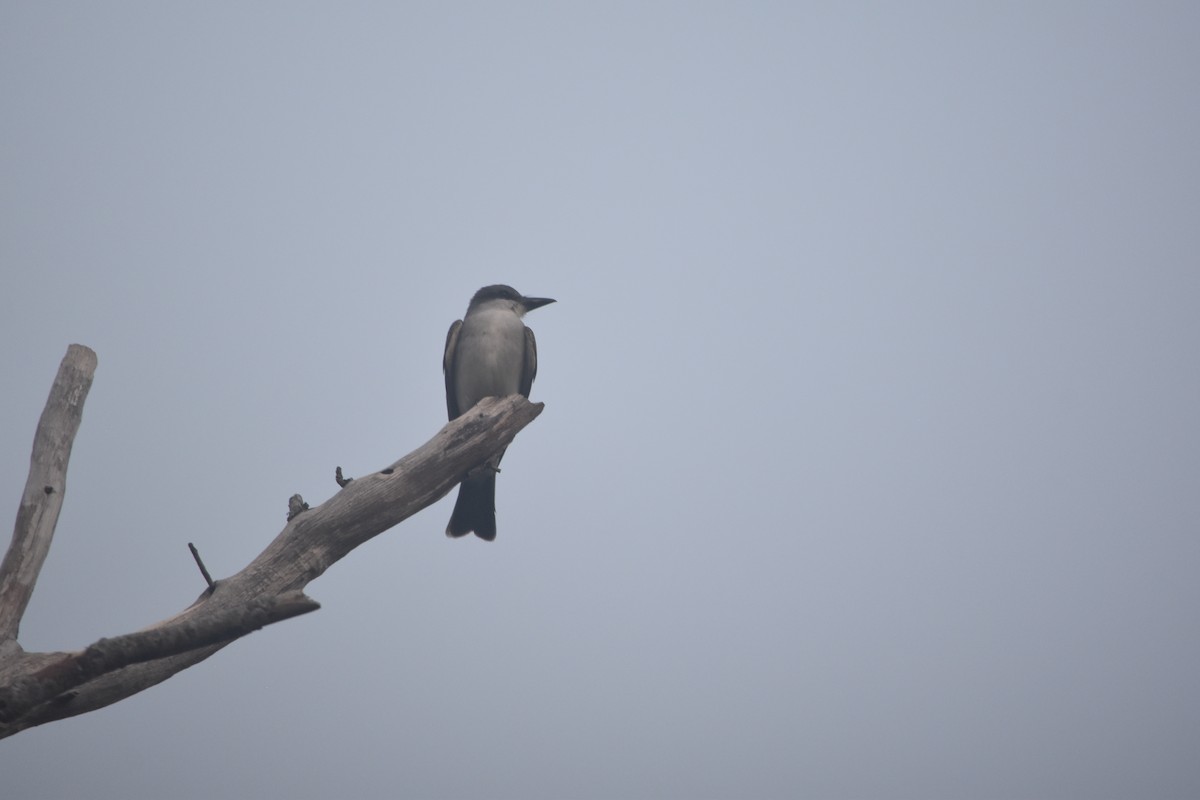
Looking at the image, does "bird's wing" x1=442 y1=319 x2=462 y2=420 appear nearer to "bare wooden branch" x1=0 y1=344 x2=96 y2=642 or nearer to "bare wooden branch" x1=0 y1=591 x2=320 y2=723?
"bare wooden branch" x1=0 y1=344 x2=96 y2=642

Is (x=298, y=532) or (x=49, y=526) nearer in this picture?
(x=49, y=526)

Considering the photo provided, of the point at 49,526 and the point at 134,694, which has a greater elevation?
the point at 49,526

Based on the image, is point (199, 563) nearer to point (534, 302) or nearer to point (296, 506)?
point (296, 506)

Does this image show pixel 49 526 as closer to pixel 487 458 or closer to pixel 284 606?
pixel 284 606

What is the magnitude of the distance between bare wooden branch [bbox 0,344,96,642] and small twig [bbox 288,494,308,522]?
1046mm

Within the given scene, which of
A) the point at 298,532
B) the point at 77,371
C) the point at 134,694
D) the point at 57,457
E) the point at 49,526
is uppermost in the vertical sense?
the point at 77,371

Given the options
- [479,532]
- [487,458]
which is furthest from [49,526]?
[479,532]

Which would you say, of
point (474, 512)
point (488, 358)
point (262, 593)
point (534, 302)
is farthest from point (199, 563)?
point (534, 302)

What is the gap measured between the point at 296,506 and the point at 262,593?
1.67ft

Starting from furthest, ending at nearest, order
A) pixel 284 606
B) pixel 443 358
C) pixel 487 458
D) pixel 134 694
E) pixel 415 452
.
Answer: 1. pixel 443 358
2. pixel 487 458
3. pixel 415 452
4. pixel 134 694
5. pixel 284 606

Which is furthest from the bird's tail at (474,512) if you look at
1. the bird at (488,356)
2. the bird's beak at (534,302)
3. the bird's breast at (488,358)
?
the bird's beak at (534,302)

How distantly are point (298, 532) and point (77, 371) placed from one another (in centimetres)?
141

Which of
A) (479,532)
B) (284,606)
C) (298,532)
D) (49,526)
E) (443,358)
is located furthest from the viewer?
(443,358)

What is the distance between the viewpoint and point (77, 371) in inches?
193
